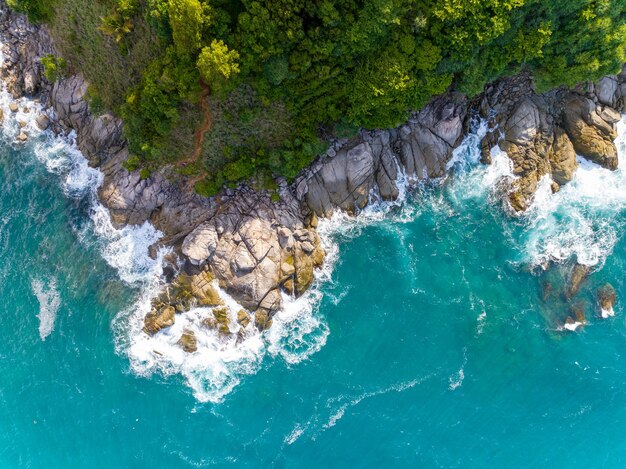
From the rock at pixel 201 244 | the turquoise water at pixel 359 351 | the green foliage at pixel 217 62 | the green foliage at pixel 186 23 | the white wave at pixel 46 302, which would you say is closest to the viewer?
the green foliage at pixel 186 23

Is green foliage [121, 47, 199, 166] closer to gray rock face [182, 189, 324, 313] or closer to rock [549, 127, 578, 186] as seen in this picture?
gray rock face [182, 189, 324, 313]

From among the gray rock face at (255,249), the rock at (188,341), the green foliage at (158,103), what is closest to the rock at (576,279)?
the gray rock face at (255,249)

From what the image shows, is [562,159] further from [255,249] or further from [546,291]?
[255,249]

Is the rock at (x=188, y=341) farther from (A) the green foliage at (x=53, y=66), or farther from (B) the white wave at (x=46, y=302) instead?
(A) the green foliage at (x=53, y=66)

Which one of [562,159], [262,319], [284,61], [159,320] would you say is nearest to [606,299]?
[562,159]

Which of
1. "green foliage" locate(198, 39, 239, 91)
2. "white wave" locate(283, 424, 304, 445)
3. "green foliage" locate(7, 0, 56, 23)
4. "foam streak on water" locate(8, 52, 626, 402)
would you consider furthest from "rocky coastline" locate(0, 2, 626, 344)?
"green foliage" locate(198, 39, 239, 91)

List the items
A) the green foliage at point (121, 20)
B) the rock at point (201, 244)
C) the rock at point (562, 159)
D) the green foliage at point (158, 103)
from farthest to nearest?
the rock at point (562, 159) < the rock at point (201, 244) < the green foliage at point (158, 103) < the green foliage at point (121, 20)
